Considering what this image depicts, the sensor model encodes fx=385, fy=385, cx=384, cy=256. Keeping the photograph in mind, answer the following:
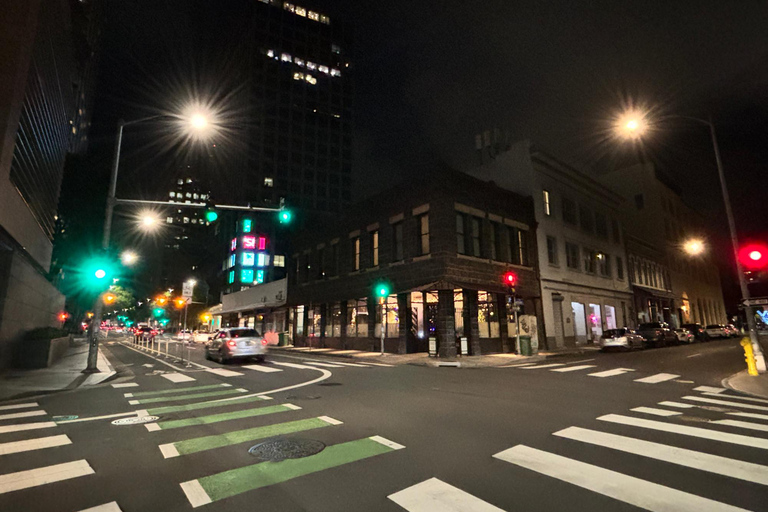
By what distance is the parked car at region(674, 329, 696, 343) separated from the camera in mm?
33125

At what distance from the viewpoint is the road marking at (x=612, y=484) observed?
342 cm

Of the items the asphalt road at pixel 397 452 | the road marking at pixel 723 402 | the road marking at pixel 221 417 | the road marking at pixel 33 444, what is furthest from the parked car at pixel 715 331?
the road marking at pixel 33 444

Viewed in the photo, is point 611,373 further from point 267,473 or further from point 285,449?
point 267,473

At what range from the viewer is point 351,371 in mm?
14406

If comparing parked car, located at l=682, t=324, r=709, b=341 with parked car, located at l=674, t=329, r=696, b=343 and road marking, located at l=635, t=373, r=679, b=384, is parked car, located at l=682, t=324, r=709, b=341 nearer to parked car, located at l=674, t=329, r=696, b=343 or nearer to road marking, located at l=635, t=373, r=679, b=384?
parked car, located at l=674, t=329, r=696, b=343

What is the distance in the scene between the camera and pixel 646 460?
15.1 ft

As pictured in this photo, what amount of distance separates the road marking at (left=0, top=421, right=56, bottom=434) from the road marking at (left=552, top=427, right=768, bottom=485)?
27.9ft

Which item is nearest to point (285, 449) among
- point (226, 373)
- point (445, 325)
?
point (226, 373)

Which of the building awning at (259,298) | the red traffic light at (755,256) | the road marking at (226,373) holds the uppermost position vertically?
the building awning at (259,298)

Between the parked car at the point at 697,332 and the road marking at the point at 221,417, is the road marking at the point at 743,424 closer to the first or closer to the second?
the road marking at the point at 221,417

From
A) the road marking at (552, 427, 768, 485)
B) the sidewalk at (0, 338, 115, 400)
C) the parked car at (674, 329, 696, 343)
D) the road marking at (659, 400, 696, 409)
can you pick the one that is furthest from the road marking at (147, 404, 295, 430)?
the parked car at (674, 329, 696, 343)

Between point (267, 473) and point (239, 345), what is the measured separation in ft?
45.7

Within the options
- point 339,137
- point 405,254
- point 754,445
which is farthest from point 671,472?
point 339,137

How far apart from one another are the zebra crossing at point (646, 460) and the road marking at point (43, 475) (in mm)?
3723
